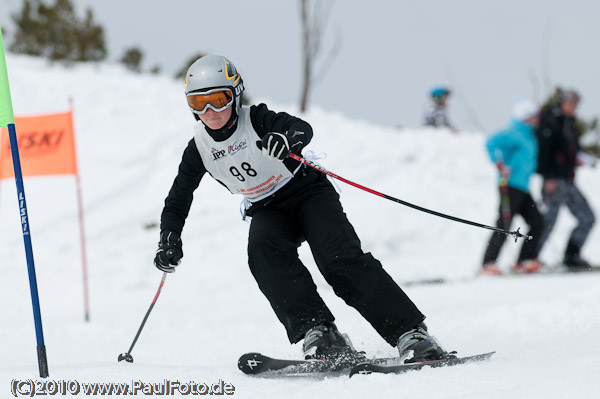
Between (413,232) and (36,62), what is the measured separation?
1375 cm

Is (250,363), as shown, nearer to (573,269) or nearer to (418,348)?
(418,348)

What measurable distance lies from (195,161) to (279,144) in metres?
0.64

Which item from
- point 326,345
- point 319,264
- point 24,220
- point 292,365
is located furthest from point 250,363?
point 24,220

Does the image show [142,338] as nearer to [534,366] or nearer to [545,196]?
[534,366]

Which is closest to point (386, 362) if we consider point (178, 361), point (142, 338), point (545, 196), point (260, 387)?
point (260, 387)

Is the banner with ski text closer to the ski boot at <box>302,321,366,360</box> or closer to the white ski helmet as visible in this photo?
the white ski helmet

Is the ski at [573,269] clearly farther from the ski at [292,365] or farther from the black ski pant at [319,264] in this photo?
the ski at [292,365]

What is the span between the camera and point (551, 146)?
27.1 ft

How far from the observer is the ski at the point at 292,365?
3.11 meters

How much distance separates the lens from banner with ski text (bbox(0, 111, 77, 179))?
6.82m

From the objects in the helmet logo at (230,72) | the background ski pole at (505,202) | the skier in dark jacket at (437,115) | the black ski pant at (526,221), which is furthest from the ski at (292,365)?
the skier in dark jacket at (437,115)

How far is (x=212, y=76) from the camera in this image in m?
3.43

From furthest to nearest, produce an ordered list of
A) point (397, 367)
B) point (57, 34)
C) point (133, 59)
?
1. point (133, 59)
2. point (57, 34)
3. point (397, 367)

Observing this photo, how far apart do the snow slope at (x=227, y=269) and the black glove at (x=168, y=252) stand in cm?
53
